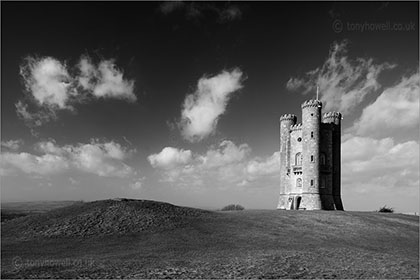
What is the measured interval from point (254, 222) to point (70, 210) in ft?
57.5

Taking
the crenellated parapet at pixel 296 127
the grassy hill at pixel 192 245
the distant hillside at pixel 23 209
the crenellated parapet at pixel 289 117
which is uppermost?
the crenellated parapet at pixel 289 117

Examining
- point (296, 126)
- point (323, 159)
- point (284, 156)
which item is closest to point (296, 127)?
point (296, 126)

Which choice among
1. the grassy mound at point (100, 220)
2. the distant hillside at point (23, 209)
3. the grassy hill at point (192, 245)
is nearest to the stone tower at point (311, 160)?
the grassy hill at point (192, 245)

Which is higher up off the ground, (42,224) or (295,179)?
(295,179)

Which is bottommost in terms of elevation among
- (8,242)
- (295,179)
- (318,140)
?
(8,242)

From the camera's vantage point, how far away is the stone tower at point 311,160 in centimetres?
5656

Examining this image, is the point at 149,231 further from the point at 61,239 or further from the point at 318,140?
the point at 318,140

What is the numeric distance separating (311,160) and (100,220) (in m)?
38.3

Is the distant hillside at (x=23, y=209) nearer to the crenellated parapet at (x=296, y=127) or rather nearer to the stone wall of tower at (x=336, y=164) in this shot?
the crenellated parapet at (x=296, y=127)

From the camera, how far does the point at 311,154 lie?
56.9 metres

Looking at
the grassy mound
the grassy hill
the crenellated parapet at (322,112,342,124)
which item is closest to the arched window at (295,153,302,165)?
the crenellated parapet at (322,112,342,124)

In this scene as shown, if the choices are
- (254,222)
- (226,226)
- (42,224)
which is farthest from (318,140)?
(42,224)

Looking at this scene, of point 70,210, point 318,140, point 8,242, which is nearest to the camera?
point 8,242

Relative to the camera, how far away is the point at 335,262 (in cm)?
1944
